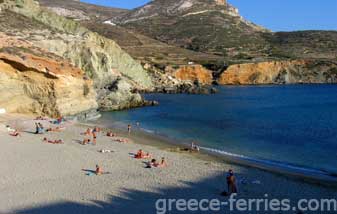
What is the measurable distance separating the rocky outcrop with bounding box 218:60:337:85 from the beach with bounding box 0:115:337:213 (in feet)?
273

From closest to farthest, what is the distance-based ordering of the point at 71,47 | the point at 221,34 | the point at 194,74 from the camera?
the point at 71,47 → the point at 194,74 → the point at 221,34

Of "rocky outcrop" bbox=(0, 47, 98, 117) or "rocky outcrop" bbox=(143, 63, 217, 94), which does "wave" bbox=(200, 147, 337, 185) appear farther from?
"rocky outcrop" bbox=(143, 63, 217, 94)

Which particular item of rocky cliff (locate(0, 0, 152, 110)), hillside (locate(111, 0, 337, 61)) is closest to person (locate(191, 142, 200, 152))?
rocky cliff (locate(0, 0, 152, 110))

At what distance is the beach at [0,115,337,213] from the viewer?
49.3ft

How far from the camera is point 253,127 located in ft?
128

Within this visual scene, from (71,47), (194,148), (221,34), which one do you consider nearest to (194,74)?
(221,34)

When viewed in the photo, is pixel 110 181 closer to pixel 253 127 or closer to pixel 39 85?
pixel 39 85

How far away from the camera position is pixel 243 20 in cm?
17325

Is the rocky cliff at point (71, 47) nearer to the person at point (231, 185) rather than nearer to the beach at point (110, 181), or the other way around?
the beach at point (110, 181)

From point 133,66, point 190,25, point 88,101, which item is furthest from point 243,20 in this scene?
point 88,101

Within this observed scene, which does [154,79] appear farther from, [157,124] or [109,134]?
[109,134]

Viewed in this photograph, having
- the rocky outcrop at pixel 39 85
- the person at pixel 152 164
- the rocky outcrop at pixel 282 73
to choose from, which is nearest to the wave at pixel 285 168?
the person at pixel 152 164

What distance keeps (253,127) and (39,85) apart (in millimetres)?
18239

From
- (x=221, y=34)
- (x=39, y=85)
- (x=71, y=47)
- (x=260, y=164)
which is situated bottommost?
(x=260, y=164)
